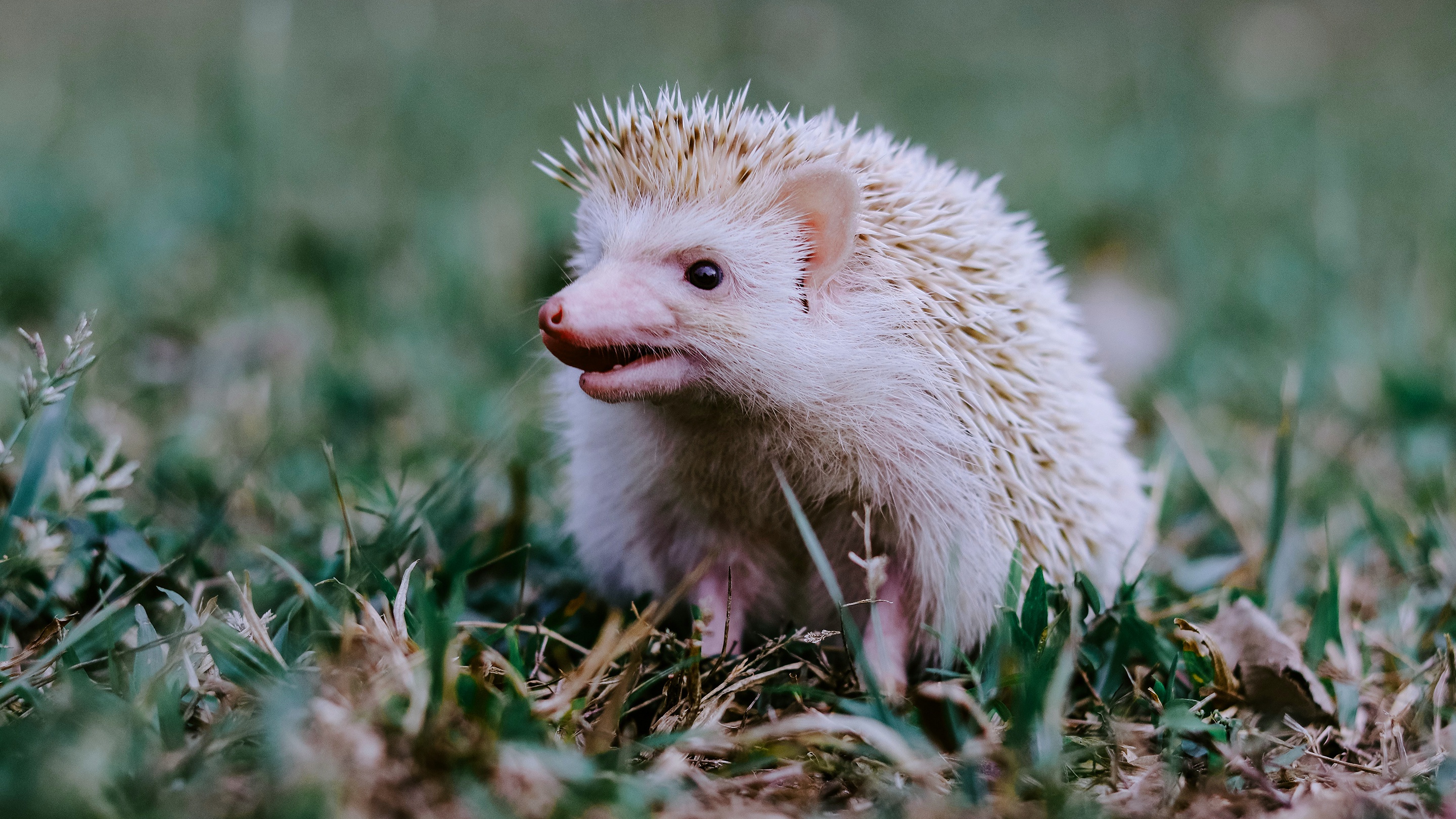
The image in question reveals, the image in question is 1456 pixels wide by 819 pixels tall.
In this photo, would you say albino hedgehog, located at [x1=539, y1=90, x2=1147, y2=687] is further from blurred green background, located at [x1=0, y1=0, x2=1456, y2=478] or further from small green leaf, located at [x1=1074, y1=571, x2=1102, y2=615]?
blurred green background, located at [x1=0, y1=0, x2=1456, y2=478]

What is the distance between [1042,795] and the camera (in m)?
1.90

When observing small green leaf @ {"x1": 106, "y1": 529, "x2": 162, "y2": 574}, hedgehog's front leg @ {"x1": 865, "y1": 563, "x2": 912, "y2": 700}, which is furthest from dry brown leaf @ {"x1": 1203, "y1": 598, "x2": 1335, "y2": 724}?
small green leaf @ {"x1": 106, "y1": 529, "x2": 162, "y2": 574}

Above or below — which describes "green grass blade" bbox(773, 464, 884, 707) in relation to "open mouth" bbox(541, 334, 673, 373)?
below

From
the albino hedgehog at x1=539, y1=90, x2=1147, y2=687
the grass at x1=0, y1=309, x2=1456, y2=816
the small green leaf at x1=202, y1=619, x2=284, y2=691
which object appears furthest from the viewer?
the albino hedgehog at x1=539, y1=90, x2=1147, y2=687

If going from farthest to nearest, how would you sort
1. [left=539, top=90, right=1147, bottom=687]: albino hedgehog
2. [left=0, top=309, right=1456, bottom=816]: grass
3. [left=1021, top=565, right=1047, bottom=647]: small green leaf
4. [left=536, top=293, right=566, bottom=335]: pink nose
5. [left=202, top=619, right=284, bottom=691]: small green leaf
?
[left=539, top=90, right=1147, bottom=687]: albino hedgehog
[left=1021, top=565, right=1047, bottom=647]: small green leaf
[left=536, top=293, right=566, bottom=335]: pink nose
[left=202, top=619, right=284, bottom=691]: small green leaf
[left=0, top=309, right=1456, bottom=816]: grass

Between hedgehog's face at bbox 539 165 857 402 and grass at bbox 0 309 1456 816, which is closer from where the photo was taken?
grass at bbox 0 309 1456 816

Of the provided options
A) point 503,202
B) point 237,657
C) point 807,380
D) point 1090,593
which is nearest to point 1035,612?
point 1090,593

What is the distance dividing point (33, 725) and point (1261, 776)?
7.35ft

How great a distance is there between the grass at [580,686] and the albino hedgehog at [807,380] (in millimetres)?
169

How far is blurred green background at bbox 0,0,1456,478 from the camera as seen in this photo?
4.27 meters

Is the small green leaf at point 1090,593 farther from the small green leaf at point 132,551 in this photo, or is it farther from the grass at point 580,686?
the small green leaf at point 132,551

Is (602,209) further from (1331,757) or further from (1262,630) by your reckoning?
(1331,757)

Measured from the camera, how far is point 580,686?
2031 mm

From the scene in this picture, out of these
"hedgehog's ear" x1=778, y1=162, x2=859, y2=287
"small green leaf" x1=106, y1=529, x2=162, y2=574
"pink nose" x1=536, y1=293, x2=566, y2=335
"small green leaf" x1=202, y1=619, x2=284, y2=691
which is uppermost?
"hedgehog's ear" x1=778, y1=162, x2=859, y2=287
